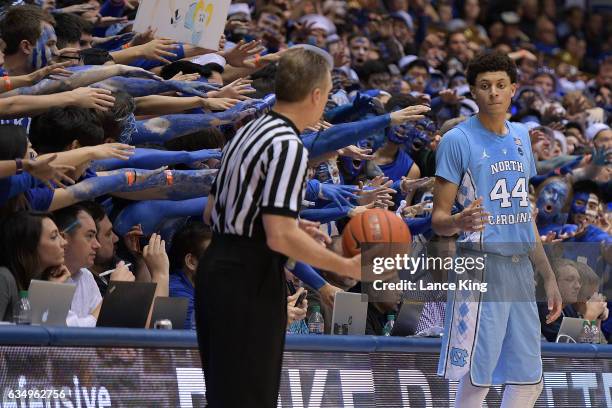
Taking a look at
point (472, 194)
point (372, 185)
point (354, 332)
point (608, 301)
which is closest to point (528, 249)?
point (472, 194)

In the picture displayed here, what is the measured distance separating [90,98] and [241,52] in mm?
2487

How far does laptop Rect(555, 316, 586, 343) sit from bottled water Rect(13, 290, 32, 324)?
3898mm

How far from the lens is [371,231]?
454 cm

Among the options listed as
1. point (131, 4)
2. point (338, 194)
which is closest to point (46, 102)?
point (338, 194)

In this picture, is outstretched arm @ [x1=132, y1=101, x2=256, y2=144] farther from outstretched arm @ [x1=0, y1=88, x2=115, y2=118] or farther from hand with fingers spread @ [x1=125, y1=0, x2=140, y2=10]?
hand with fingers spread @ [x1=125, y1=0, x2=140, y2=10]

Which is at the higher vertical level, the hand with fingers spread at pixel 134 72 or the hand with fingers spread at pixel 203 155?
the hand with fingers spread at pixel 134 72

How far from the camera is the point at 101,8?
A: 1023 cm

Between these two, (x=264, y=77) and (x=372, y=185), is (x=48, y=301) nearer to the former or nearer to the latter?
(x=372, y=185)

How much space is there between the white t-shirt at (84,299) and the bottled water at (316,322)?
168cm

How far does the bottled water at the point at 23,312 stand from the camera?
220 inches

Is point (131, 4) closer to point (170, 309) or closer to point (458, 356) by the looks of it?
point (170, 309)

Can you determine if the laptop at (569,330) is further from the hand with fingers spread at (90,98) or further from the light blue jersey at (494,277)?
the hand with fingers spread at (90,98)

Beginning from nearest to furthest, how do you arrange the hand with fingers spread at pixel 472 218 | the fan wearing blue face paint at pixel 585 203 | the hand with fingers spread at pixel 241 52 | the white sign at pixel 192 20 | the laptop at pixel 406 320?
1. the hand with fingers spread at pixel 472 218
2. the laptop at pixel 406 320
3. the white sign at pixel 192 20
4. the hand with fingers spread at pixel 241 52
5. the fan wearing blue face paint at pixel 585 203

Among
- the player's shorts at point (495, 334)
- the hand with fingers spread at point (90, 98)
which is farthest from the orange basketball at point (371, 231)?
the hand with fingers spread at point (90, 98)
